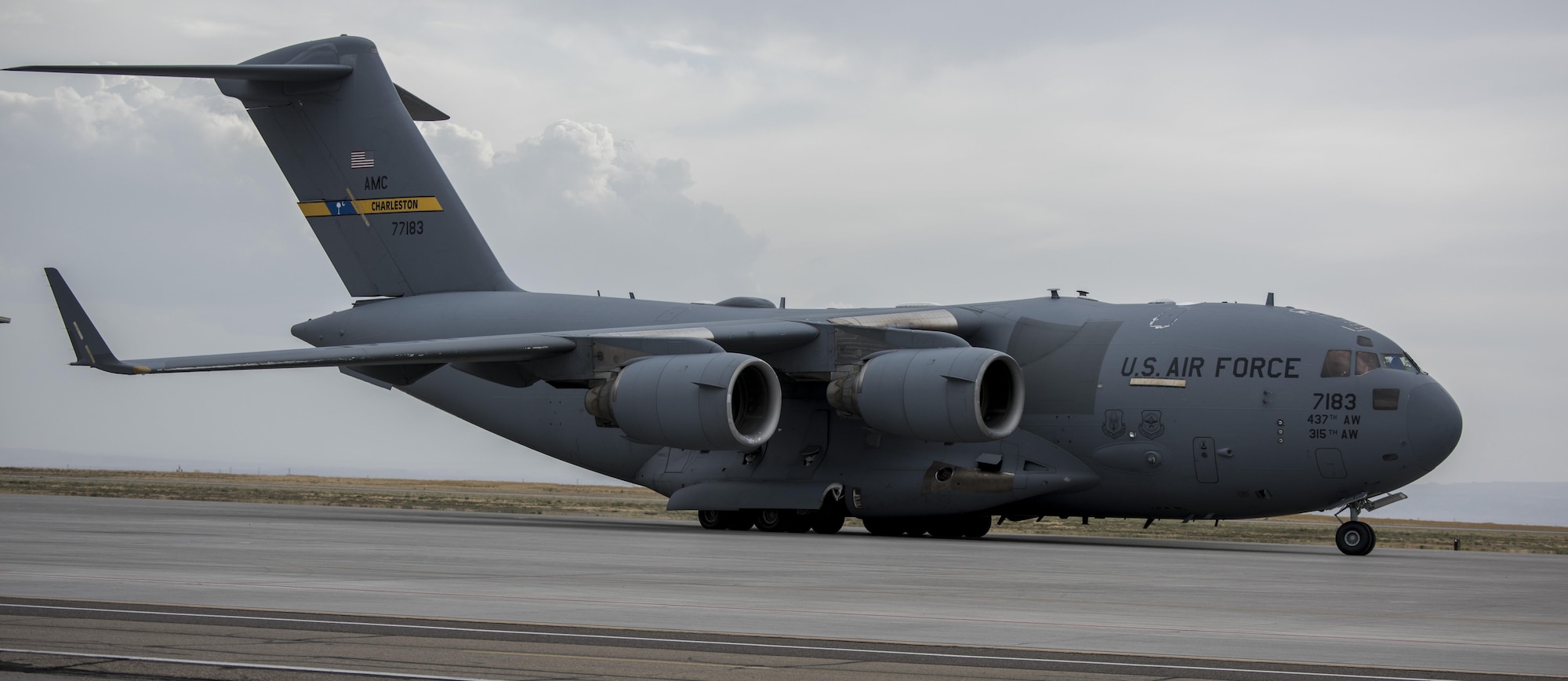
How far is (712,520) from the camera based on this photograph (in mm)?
21984

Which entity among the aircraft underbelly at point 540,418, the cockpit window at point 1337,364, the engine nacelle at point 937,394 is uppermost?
the cockpit window at point 1337,364

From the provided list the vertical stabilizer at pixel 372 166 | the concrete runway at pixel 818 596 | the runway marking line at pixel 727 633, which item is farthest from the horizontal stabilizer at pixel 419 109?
the runway marking line at pixel 727 633

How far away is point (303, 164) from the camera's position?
83.2 feet

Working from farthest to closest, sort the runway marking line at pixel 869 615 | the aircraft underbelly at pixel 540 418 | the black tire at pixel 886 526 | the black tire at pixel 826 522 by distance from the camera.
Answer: the aircraft underbelly at pixel 540 418 → the black tire at pixel 886 526 → the black tire at pixel 826 522 → the runway marking line at pixel 869 615

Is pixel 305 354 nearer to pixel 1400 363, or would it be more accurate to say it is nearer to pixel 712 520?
pixel 712 520

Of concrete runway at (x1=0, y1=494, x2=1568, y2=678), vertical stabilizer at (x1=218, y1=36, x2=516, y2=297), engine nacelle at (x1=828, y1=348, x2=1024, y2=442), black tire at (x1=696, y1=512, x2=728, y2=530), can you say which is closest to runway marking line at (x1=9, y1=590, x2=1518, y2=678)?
concrete runway at (x1=0, y1=494, x2=1568, y2=678)

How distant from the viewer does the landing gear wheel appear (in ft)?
61.3

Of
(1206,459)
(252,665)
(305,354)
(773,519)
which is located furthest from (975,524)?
A: (252,665)

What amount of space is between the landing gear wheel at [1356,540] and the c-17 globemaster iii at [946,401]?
0.03 meters

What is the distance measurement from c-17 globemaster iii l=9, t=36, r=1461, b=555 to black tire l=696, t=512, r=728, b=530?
0.04 meters

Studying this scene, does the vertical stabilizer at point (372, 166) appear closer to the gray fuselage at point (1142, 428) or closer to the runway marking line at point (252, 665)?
the gray fuselage at point (1142, 428)

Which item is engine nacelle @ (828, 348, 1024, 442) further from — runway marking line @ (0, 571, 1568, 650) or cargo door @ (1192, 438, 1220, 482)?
runway marking line @ (0, 571, 1568, 650)

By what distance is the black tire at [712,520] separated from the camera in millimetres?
21828

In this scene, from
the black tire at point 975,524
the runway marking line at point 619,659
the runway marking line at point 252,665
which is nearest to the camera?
the runway marking line at point 252,665
